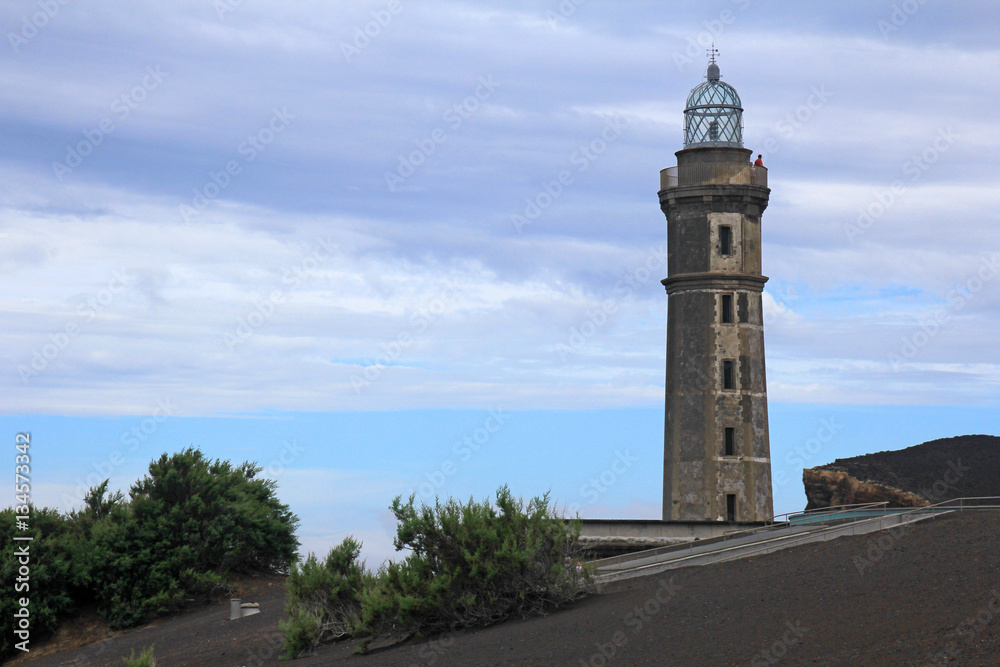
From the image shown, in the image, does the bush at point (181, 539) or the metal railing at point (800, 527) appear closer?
the metal railing at point (800, 527)

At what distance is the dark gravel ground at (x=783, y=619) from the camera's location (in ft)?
47.8

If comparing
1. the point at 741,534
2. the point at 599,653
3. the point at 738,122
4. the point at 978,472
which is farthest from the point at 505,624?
the point at 978,472

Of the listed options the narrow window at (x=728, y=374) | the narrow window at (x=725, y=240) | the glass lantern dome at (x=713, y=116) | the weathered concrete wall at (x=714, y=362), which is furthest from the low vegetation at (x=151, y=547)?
the glass lantern dome at (x=713, y=116)

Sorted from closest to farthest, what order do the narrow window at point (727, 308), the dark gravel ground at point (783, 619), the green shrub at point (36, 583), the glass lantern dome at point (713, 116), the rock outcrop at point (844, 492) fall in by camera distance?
1. the dark gravel ground at point (783, 619)
2. the green shrub at point (36, 583)
3. the narrow window at point (727, 308)
4. the glass lantern dome at point (713, 116)
5. the rock outcrop at point (844, 492)

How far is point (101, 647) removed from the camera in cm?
2894

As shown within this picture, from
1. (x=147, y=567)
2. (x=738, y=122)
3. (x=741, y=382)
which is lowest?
(x=147, y=567)

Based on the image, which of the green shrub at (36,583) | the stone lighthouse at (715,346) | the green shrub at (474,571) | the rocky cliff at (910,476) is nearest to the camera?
the green shrub at (474,571)

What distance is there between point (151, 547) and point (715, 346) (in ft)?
63.2

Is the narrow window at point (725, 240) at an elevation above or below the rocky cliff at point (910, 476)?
above

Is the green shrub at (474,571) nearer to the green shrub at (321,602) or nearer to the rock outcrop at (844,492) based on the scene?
the green shrub at (321,602)

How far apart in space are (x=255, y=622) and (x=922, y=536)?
16.2 metres

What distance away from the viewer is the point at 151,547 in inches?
1281

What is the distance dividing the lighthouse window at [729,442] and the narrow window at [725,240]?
19.5 ft

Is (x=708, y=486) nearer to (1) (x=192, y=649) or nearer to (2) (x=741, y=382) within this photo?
(2) (x=741, y=382)
